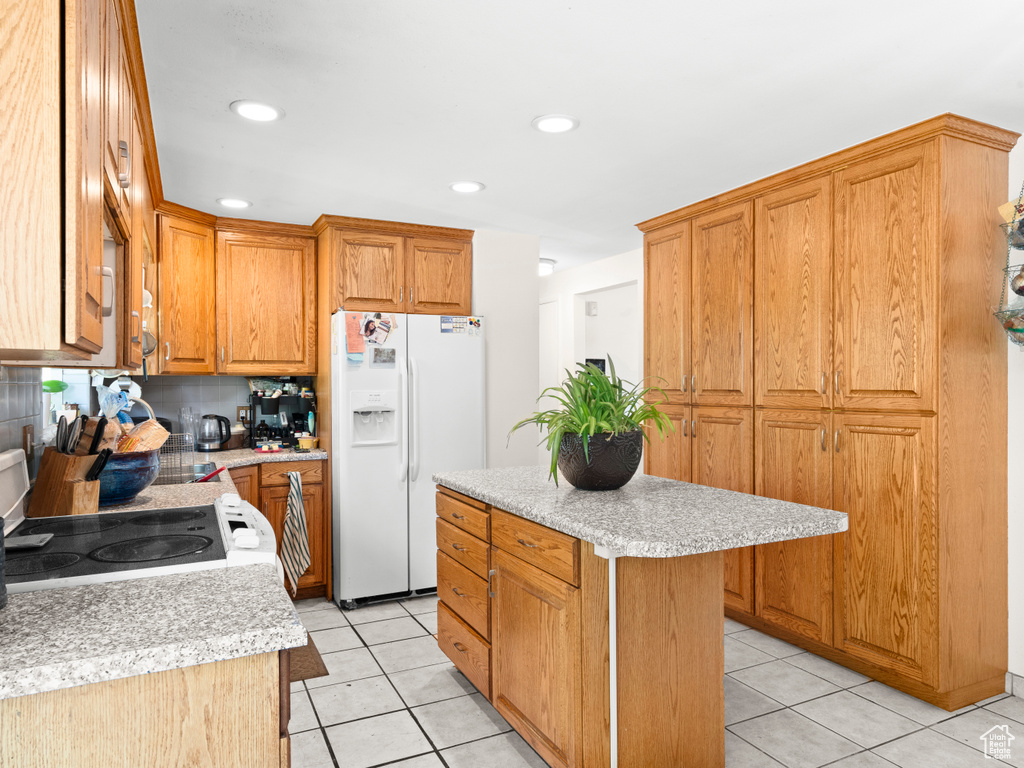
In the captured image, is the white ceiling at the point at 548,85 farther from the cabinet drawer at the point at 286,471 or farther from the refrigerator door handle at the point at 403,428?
the cabinet drawer at the point at 286,471

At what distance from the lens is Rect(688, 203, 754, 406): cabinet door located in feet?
10.6

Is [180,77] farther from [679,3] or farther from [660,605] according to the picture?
[660,605]

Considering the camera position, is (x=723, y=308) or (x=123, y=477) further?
(x=723, y=308)

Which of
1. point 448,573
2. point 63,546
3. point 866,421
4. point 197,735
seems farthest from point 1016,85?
point 63,546

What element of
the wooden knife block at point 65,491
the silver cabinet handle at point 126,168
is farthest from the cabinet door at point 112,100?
the wooden knife block at point 65,491

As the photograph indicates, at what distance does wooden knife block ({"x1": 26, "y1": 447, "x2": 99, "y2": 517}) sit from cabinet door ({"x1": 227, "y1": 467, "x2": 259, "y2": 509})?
5.47 ft

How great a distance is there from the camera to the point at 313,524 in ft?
12.8

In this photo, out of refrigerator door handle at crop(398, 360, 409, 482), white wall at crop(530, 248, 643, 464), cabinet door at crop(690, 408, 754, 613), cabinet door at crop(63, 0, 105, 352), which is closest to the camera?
A: cabinet door at crop(63, 0, 105, 352)

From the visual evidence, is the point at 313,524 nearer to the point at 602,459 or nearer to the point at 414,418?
the point at 414,418

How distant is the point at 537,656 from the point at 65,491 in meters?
1.46

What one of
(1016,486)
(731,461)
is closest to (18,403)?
(731,461)

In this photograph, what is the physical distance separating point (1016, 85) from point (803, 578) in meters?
2.04

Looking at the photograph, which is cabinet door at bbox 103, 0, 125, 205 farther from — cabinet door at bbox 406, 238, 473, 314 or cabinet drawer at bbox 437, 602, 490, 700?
cabinet door at bbox 406, 238, 473, 314

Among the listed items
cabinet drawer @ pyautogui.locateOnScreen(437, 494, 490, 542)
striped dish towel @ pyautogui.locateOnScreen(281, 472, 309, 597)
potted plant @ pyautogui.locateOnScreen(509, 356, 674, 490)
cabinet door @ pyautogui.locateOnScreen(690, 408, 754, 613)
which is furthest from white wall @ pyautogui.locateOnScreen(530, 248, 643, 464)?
potted plant @ pyautogui.locateOnScreen(509, 356, 674, 490)
